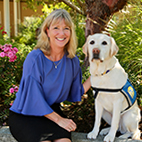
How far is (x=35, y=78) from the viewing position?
7.41 feet

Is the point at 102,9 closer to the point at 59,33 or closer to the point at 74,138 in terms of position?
the point at 59,33

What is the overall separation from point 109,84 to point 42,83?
0.77 metres

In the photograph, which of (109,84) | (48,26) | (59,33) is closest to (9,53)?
(48,26)

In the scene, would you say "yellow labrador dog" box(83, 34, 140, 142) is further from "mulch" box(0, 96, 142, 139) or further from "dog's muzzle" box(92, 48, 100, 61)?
"mulch" box(0, 96, 142, 139)

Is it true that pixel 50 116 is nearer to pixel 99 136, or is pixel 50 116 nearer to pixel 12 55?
pixel 99 136

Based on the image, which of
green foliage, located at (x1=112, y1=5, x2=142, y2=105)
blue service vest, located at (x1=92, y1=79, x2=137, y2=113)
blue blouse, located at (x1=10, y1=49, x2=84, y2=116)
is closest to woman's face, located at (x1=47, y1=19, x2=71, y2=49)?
blue blouse, located at (x1=10, y1=49, x2=84, y2=116)

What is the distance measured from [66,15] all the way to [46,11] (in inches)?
161

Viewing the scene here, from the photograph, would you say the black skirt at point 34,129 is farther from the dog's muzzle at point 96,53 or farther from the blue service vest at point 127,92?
the dog's muzzle at point 96,53

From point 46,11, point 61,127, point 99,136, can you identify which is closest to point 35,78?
point 61,127

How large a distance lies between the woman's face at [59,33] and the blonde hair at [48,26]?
0.05 metres

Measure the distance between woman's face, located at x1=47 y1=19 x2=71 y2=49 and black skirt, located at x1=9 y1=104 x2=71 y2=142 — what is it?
90 centimetres

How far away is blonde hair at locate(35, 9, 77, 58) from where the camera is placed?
234cm

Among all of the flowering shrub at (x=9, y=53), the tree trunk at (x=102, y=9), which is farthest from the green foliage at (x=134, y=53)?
the flowering shrub at (x=9, y=53)

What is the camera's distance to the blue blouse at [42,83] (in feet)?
7.30
